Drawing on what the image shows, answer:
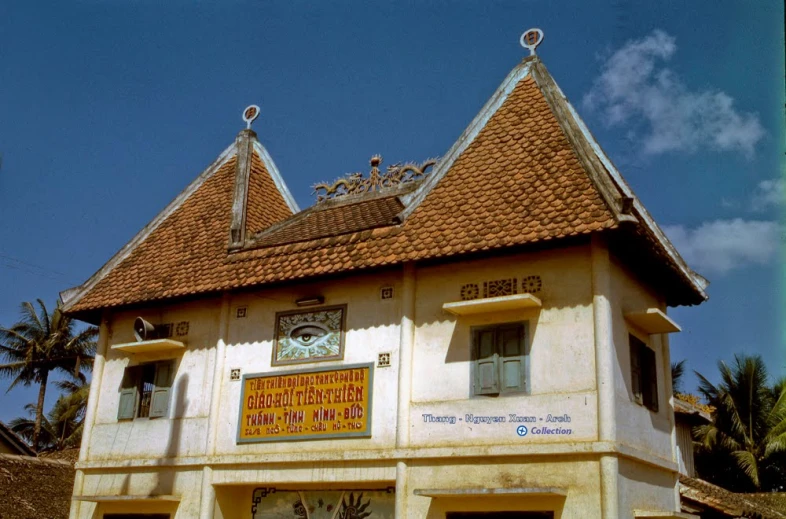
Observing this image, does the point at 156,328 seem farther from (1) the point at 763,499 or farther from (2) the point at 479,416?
(1) the point at 763,499

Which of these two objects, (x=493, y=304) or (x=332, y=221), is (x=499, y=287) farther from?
Answer: (x=332, y=221)

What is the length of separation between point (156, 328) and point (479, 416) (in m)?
6.14

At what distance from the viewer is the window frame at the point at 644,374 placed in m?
11.6

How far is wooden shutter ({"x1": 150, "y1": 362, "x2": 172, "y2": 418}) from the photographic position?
13664mm

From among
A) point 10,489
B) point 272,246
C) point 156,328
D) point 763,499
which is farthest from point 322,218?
point 763,499

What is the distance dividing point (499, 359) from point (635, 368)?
202 centimetres

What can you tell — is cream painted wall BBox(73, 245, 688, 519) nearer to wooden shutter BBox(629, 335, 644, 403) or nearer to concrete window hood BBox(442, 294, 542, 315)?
concrete window hood BBox(442, 294, 542, 315)

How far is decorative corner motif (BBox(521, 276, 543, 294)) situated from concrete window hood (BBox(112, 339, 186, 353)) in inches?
226

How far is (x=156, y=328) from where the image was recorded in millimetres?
14250

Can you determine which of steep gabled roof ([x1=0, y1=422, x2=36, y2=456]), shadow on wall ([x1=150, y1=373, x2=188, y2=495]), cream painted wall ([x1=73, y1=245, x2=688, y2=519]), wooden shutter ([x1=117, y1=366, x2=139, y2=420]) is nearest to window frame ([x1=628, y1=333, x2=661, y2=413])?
cream painted wall ([x1=73, y1=245, x2=688, y2=519])

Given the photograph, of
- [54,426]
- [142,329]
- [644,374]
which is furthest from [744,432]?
[54,426]

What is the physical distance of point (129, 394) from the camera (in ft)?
46.4

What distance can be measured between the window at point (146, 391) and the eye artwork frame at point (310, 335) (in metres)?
2.21

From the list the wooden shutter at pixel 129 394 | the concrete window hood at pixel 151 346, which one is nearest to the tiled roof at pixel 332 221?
the concrete window hood at pixel 151 346
